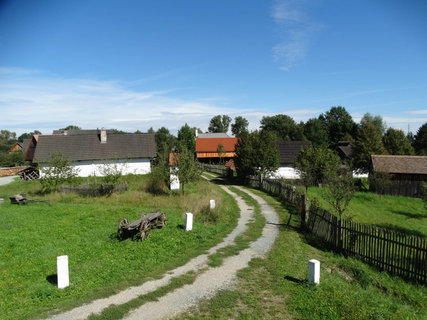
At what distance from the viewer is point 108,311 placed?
6605 mm

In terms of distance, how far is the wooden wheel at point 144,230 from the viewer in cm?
1136

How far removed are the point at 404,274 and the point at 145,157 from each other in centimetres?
3438

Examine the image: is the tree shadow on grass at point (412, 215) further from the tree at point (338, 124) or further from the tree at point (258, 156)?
the tree at point (338, 124)

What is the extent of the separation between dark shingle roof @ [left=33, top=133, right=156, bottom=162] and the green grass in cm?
2359

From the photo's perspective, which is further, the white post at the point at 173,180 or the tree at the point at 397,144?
the tree at the point at 397,144

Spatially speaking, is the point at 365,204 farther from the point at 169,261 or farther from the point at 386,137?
the point at 386,137

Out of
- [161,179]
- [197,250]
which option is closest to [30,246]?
[197,250]

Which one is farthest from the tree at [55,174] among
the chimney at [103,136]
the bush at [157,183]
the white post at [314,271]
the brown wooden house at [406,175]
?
the brown wooden house at [406,175]

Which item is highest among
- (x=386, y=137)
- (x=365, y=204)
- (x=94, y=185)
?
(x=386, y=137)

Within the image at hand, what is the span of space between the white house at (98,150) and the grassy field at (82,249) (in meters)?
19.7

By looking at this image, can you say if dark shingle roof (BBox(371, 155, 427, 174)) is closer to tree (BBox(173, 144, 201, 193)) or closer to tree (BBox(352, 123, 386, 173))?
tree (BBox(352, 123, 386, 173))

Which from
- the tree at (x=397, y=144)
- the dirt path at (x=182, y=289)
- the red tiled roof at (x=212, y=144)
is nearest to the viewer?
the dirt path at (x=182, y=289)

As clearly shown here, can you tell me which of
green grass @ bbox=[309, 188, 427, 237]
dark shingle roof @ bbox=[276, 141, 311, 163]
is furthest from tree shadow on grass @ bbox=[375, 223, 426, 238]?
dark shingle roof @ bbox=[276, 141, 311, 163]

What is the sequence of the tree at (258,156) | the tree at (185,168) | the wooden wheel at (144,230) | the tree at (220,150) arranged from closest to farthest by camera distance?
the wooden wheel at (144,230), the tree at (185,168), the tree at (258,156), the tree at (220,150)
